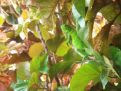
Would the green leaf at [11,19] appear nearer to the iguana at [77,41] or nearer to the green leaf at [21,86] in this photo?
the green leaf at [21,86]

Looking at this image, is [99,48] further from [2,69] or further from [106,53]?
[2,69]

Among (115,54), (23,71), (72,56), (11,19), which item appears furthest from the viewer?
(11,19)

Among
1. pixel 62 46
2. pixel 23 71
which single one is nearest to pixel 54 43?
pixel 62 46

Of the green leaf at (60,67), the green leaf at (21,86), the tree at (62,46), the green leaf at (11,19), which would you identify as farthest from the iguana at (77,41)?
the green leaf at (11,19)

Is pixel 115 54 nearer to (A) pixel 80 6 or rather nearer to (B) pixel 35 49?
(A) pixel 80 6

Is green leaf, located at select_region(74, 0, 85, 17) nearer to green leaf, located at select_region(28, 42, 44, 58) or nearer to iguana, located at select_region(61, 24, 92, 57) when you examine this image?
iguana, located at select_region(61, 24, 92, 57)

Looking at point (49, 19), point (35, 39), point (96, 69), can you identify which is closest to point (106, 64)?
point (96, 69)
